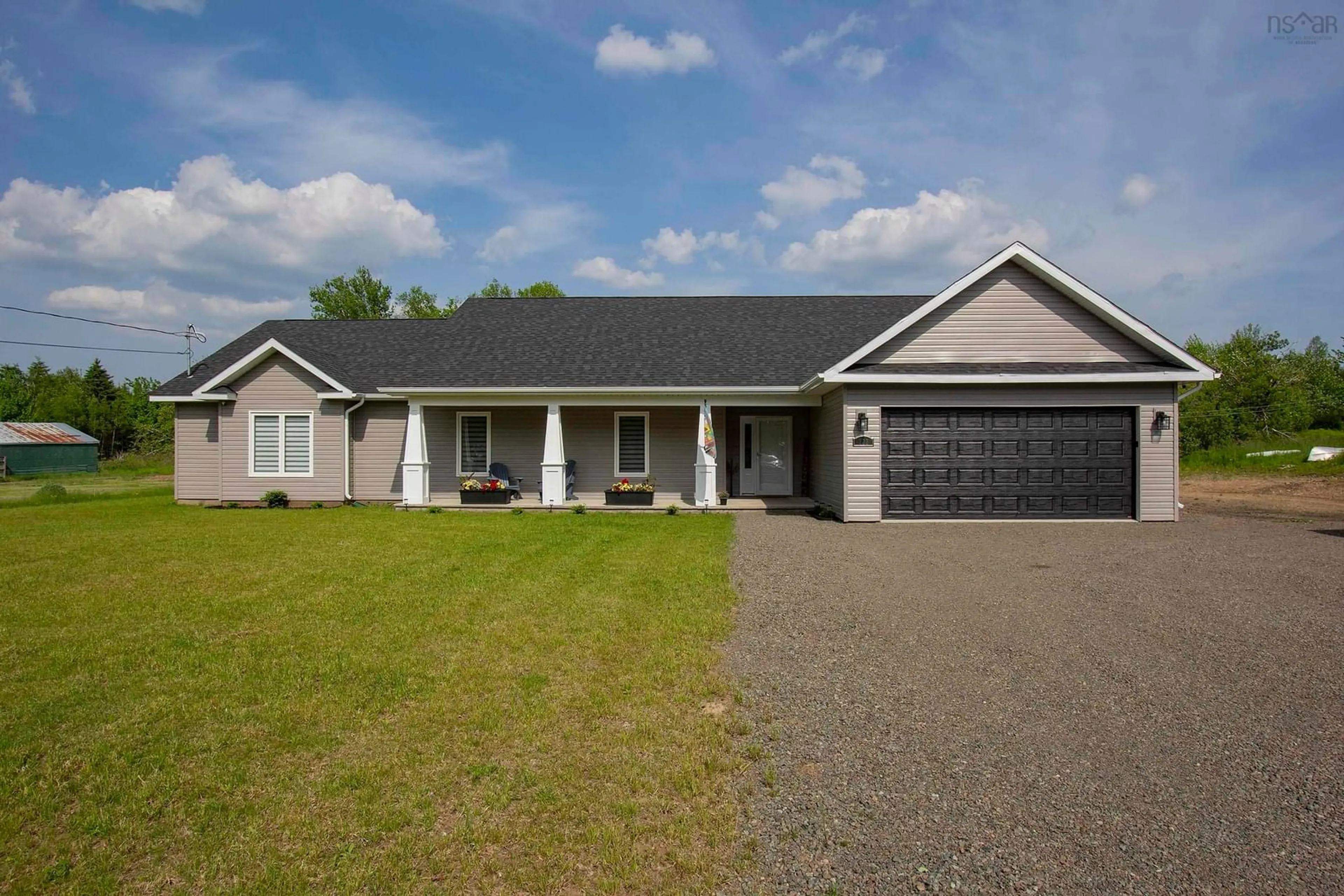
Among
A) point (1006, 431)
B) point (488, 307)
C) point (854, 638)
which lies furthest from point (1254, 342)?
point (854, 638)

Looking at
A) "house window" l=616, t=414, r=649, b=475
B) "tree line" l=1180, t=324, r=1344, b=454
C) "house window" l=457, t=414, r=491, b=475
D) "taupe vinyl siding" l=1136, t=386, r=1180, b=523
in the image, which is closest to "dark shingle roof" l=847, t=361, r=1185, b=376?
"taupe vinyl siding" l=1136, t=386, r=1180, b=523

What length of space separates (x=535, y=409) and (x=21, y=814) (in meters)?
14.6

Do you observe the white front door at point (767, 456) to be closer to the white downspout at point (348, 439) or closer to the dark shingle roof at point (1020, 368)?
the dark shingle roof at point (1020, 368)

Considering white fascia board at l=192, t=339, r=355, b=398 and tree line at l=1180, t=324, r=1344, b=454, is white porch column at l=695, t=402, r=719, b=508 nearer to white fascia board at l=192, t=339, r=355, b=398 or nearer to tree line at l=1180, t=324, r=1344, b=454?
white fascia board at l=192, t=339, r=355, b=398

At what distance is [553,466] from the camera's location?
1585 cm

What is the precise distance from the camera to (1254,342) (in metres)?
37.9

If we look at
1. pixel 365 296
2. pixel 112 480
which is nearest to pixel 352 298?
pixel 365 296

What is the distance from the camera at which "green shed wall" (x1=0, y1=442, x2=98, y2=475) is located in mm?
36750

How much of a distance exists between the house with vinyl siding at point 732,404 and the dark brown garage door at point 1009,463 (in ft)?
0.11

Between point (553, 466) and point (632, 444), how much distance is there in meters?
2.30

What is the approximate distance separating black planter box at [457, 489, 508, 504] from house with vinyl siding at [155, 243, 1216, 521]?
85cm

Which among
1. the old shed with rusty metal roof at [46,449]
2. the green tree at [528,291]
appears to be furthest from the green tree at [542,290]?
the old shed with rusty metal roof at [46,449]

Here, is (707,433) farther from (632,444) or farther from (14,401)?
(14,401)

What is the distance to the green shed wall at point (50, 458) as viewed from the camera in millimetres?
36750
